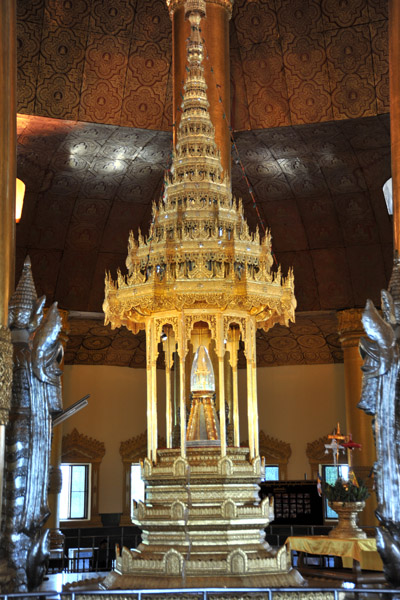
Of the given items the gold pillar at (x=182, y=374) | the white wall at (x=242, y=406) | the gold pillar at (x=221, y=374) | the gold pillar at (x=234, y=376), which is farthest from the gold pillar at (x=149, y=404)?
the white wall at (x=242, y=406)

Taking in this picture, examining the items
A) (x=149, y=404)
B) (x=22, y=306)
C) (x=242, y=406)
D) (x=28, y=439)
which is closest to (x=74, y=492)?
(x=242, y=406)

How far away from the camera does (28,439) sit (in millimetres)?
6613

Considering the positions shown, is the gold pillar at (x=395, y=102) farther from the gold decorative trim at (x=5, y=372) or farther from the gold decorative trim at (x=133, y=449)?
the gold decorative trim at (x=133, y=449)

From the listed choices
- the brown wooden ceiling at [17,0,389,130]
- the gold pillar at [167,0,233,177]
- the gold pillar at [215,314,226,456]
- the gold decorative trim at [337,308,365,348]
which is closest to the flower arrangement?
the gold pillar at [215,314,226,456]

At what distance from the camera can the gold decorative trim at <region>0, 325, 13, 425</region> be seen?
6.42m

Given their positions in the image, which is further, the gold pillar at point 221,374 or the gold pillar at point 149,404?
the gold pillar at point 149,404

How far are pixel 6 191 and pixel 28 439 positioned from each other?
6.84 ft

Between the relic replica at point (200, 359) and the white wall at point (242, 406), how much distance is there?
905 cm

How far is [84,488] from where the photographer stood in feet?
55.7

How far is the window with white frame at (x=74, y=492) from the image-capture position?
657 inches

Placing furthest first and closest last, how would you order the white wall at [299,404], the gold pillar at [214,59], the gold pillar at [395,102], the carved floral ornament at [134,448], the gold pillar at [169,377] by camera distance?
the white wall at [299,404] < the carved floral ornament at [134,448] < the gold pillar at [214,59] < the gold pillar at [169,377] < the gold pillar at [395,102]

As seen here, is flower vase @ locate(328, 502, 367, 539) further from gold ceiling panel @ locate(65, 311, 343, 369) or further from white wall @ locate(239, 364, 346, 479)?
white wall @ locate(239, 364, 346, 479)

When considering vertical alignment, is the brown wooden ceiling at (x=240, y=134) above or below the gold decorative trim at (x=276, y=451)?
above

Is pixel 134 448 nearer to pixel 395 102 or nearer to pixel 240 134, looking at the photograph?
pixel 240 134
